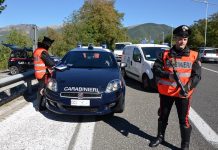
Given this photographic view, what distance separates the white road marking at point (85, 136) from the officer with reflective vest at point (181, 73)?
1.42 metres

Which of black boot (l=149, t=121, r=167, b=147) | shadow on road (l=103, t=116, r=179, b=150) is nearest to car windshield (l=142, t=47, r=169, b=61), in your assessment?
shadow on road (l=103, t=116, r=179, b=150)

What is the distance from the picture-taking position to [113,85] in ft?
22.5

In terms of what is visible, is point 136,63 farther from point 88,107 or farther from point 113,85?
point 88,107

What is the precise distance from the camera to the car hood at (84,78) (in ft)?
21.6

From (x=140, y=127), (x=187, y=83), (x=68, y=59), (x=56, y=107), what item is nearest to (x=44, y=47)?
(x=68, y=59)

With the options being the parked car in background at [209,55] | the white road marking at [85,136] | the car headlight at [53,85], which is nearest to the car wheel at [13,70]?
the car headlight at [53,85]

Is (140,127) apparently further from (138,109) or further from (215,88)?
(215,88)

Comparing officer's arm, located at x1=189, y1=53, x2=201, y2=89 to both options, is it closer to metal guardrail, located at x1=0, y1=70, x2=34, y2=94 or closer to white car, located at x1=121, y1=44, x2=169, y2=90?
metal guardrail, located at x1=0, y1=70, x2=34, y2=94

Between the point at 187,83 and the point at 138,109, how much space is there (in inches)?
130

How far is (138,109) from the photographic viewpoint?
8.05 metres

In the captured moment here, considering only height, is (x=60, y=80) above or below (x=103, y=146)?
above

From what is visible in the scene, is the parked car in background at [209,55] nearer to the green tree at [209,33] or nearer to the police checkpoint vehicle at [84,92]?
the green tree at [209,33]

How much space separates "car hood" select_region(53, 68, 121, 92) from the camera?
6598mm

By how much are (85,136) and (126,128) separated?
0.95 metres
